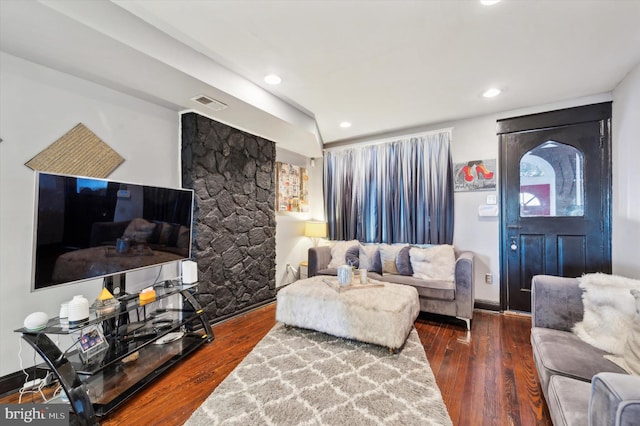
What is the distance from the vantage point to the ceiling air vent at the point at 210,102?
245 cm

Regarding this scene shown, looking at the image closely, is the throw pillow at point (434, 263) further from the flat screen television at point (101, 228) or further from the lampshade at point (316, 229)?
the flat screen television at point (101, 228)

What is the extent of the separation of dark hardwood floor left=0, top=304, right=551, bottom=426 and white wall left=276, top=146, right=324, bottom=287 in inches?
49.6

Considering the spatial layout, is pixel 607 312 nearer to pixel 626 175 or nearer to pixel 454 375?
pixel 454 375

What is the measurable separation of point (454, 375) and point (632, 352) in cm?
102

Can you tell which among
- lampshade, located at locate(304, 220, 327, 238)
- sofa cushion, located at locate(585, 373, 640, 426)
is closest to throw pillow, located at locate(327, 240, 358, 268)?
lampshade, located at locate(304, 220, 327, 238)

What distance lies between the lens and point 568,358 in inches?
54.9

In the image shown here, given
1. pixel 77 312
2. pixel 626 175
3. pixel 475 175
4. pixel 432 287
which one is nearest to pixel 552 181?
pixel 626 175

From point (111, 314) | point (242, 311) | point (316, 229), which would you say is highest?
point (316, 229)

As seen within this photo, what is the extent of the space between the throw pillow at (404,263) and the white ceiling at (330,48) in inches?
→ 73.6

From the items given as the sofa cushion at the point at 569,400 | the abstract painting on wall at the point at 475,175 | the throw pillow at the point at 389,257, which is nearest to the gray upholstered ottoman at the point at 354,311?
the throw pillow at the point at 389,257

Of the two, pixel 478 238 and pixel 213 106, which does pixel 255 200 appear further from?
pixel 478 238

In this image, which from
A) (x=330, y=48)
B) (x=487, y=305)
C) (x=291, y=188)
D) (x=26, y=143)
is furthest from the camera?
(x=291, y=188)

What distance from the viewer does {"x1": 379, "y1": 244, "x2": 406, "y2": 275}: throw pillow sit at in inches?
137

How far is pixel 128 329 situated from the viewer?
215 centimetres
